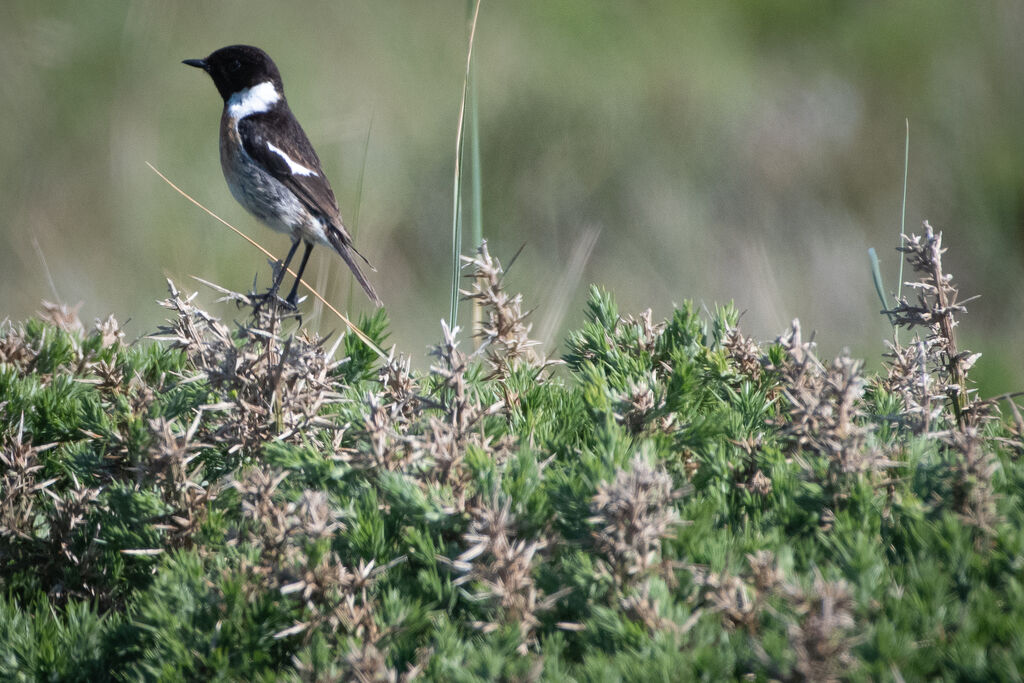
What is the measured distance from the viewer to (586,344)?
115 inches

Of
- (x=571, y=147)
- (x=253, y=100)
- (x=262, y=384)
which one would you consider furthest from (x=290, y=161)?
(x=571, y=147)

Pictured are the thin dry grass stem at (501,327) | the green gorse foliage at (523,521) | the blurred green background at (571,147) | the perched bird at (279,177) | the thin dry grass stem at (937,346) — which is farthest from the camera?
the blurred green background at (571,147)

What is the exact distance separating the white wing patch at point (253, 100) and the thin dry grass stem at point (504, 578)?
12.6 feet

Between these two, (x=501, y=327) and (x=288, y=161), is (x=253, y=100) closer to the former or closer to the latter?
(x=288, y=161)

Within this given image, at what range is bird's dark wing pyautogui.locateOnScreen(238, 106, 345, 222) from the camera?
15.6 ft

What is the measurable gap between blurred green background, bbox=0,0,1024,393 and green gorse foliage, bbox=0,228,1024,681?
401cm

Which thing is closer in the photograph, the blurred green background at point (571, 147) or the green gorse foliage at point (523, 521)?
the green gorse foliage at point (523, 521)

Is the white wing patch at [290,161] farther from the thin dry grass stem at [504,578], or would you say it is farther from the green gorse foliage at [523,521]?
the thin dry grass stem at [504,578]

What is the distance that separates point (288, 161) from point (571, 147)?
13.4 feet

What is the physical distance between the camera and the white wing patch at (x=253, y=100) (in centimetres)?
507

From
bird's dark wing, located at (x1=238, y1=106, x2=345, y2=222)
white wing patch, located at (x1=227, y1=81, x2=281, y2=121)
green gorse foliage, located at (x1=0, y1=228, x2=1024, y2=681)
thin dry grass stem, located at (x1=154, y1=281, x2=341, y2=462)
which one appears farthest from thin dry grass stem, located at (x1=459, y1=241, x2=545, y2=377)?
white wing patch, located at (x1=227, y1=81, x2=281, y2=121)

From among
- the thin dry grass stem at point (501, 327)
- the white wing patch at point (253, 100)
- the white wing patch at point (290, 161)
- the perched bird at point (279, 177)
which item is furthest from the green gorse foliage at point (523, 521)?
the white wing patch at point (253, 100)

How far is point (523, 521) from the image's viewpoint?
2.02m

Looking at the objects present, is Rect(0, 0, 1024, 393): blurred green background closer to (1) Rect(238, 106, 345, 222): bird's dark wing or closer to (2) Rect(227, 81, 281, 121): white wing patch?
(2) Rect(227, 81, 281, 121): white wing patch
